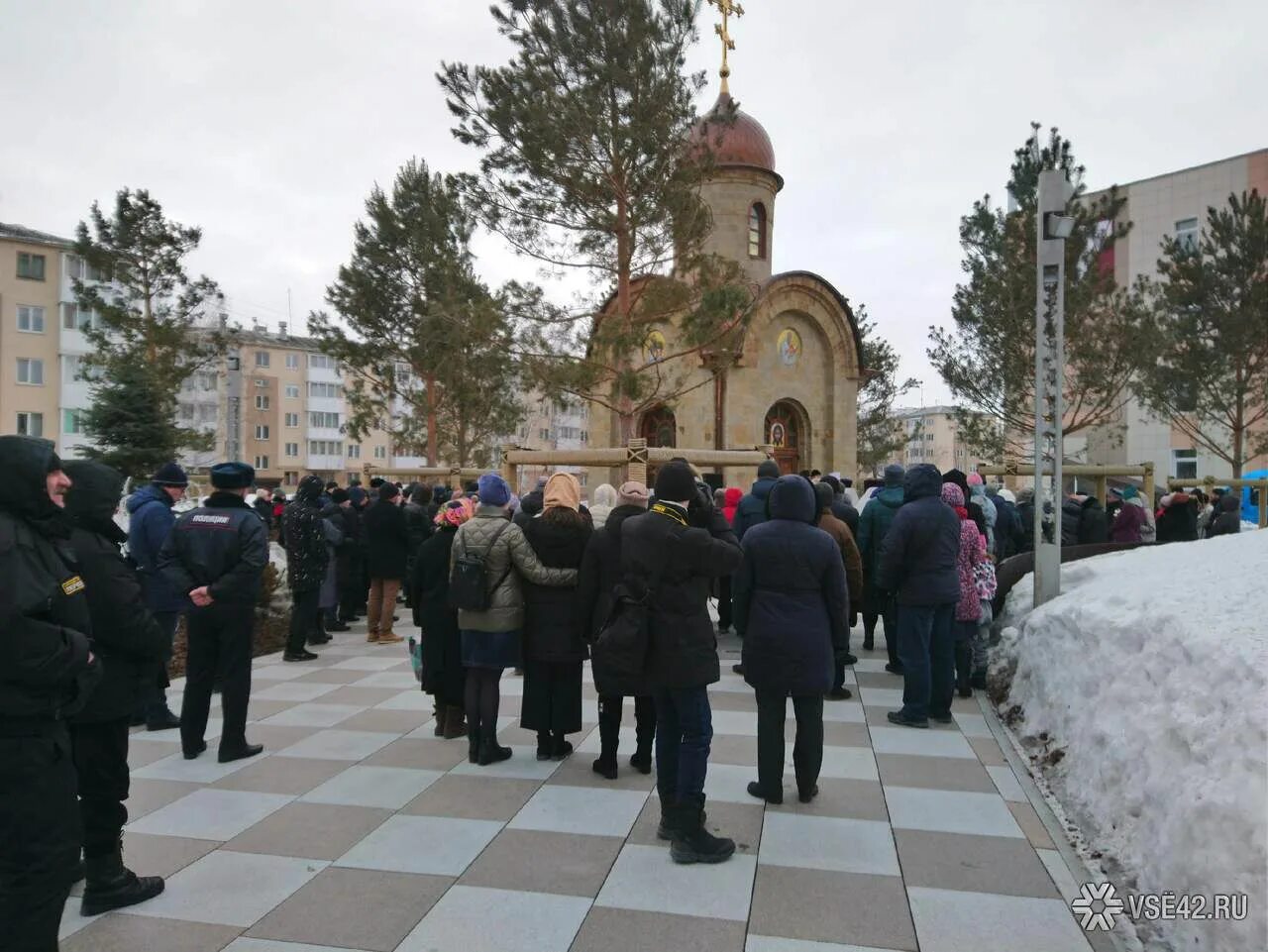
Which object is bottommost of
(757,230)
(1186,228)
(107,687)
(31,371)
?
(107,687)

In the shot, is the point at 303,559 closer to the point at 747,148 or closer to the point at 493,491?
the point at 493,491

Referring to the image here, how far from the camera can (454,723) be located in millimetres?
6414

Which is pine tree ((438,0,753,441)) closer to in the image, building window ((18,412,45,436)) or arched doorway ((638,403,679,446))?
arched doorway ((638,403,679,446))

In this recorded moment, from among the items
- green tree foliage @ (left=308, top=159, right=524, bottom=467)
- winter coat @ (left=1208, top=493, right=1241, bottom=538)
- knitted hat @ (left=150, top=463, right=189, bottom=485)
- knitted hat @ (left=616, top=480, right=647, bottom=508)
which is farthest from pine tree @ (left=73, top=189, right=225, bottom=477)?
winter coat @ (left=1208, top=493, right=1241, bottom=538)

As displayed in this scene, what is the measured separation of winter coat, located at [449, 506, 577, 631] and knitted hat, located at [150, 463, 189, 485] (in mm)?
2385

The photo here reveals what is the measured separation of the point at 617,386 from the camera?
55.2 ft

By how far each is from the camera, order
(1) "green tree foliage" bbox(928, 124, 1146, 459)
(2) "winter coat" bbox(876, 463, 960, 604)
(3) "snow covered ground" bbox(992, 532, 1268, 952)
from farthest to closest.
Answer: (1) "green tree foliage" bbox(928, 124, 1146, 459) < (2) "winter coat" bbox(876, 463, 960, 604) < (3) "snow covered ground" bbox(992, 532, 1268, 952)

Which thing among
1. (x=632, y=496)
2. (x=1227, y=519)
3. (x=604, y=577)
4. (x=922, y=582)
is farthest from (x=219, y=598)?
(x=1227, y=519)

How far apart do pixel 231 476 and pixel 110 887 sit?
2.82m

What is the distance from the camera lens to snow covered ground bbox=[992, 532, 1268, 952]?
3.05m

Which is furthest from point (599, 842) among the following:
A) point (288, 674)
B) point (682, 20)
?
point (682, 20)

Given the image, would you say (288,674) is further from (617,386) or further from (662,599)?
(617,386)

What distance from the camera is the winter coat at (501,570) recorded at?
219 inches

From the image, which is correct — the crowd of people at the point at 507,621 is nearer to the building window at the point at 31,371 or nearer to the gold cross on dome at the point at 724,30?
the gold cross on dome at the point at 724,30
